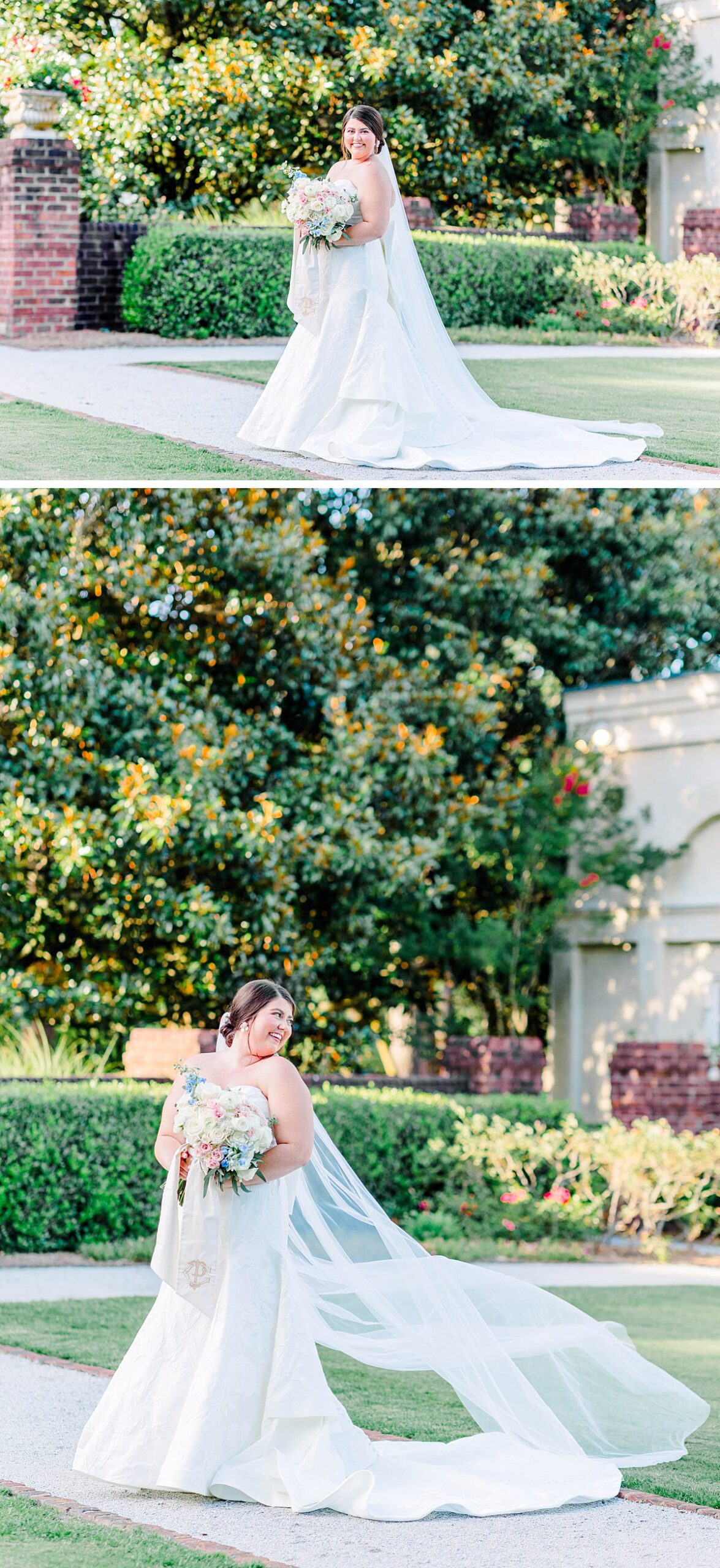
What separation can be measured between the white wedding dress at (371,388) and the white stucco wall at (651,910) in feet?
17.9

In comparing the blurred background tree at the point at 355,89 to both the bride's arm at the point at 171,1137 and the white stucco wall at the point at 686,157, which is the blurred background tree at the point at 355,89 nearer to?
the white stucco wall at the point at 686,157

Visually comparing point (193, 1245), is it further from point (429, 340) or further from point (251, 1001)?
point (429, 340)

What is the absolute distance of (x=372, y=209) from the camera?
10344mm

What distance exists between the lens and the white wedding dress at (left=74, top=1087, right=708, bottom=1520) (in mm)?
5688

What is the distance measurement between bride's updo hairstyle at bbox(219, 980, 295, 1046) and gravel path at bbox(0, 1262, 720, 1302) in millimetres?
3992

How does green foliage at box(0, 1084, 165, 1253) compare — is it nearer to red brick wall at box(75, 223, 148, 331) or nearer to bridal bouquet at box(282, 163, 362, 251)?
bridal bouquet at box(282, 163, 362, 251)

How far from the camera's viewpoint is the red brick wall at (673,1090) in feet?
47.5

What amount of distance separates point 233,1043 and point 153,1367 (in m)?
1.14

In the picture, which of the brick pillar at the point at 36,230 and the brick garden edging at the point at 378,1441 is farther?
the brick pillar at the point at 36,230

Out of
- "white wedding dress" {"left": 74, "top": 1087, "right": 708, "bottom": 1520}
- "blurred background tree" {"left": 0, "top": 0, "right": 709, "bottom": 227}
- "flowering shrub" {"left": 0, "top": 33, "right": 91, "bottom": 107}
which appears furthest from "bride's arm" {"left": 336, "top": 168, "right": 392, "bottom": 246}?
"flowering shrub" {"left": 0, "top": 33, "right": 91, "bottom": 107}

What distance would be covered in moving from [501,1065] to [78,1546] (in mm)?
10083

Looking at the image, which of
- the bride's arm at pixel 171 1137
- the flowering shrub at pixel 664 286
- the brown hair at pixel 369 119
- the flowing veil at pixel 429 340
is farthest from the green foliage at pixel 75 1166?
the flowering shrub at pixel 664 286

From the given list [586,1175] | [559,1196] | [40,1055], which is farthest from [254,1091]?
[40,1055]

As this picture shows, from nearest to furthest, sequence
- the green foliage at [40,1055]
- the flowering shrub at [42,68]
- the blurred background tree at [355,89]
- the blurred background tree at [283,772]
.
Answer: the green foliage at [40,1055]
the blurred background tree at [283,772]
the flowering shrub at [42,68]
the blurred background tree at [355,89]
